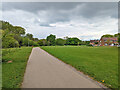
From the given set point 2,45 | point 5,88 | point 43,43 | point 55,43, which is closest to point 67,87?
point 5,88

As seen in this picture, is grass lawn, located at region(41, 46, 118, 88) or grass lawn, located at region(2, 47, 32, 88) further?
grass lawn, located at region(41, 46, 118, 88)

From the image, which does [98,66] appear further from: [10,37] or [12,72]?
[10,37]

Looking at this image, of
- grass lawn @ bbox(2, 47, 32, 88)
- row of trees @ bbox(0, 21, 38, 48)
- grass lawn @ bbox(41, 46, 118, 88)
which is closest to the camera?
grass lawn @ bbox(2, 47, 32, 88)

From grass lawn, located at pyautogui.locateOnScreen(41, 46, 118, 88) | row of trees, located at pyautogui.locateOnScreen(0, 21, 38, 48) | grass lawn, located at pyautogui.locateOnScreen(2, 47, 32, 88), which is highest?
row of trees, located at pyautogui.locateOnScreen(0, 21, 38, 48)

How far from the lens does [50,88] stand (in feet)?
10.4

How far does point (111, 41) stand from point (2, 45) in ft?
236

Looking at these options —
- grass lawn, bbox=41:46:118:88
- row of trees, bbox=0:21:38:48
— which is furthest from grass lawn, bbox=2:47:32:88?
grass lawn, bbox=41:46:118:88

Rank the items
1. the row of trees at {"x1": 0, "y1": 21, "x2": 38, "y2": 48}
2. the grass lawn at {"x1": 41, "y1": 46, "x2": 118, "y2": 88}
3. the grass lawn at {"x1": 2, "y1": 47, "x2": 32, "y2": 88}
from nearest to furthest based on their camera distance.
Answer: the grass lawn at {"x1": 2, "y1": 47, "x2": 32, "y2": 88} → the grass lawn at {"x1": 41, "y1": 46, "x2": 118, "y2": 88} → the row of trees at {"x1": 0, "y1": 21, "x2": 38, "y2": 48}

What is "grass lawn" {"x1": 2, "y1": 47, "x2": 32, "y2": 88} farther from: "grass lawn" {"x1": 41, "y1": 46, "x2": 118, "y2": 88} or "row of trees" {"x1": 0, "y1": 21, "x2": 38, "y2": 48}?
"grass lawn" {"x1": 41, "y1": 46, "x2": 118, "y2": 88}

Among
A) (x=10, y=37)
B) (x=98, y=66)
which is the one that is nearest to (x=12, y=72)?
(x=10, y=37)

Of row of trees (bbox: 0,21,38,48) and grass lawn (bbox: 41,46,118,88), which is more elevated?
row of trees (bbox: 0,21,38,48)

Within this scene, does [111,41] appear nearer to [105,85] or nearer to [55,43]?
[55,43]

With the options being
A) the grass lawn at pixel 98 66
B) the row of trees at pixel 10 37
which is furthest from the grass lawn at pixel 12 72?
the grass lawn at pixel 98 66

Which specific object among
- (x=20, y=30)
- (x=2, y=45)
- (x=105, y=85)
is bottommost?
(x=105, y=85)
